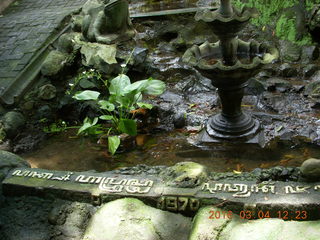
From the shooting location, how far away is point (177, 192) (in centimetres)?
251

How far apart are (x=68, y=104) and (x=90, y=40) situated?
3.70 feet

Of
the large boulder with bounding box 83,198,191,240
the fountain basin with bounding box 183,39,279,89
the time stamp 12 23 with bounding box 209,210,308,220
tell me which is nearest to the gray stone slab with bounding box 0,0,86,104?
the fountain basin with bounding box 183,39,279,89

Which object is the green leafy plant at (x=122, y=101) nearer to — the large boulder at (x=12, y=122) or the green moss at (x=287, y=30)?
the large boulder at (x=12, y=122)

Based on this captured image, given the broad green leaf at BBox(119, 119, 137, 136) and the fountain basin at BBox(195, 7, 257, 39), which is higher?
the fountain basin at BBox(195, 7, 257, 39)

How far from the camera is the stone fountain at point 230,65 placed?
335 cm

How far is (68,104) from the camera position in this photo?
5082 mm

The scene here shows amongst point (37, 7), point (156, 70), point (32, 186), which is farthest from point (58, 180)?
point (37, 7)

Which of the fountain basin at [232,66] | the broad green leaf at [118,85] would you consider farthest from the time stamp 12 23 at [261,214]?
the broad green leaf at [118,85]

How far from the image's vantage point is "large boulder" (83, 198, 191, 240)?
237 centimetres

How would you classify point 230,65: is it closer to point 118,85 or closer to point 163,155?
point 163,155

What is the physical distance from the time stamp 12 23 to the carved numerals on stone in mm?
129

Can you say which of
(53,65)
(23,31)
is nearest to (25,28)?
(23,31)

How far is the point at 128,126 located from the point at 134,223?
5.45 feet

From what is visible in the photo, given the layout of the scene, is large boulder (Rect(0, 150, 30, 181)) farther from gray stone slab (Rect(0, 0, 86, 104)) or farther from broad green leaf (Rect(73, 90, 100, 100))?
gray stone slab (Rect(0, 0, 86, 104))
